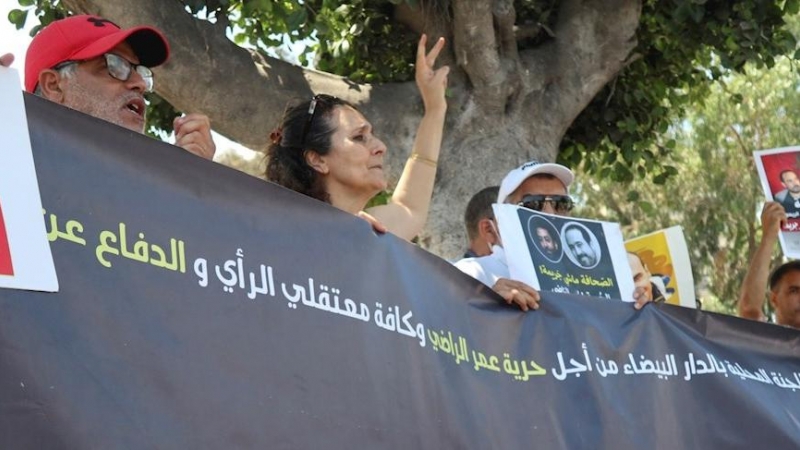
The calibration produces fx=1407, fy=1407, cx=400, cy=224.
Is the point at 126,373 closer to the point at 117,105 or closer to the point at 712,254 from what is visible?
the point at 117,105

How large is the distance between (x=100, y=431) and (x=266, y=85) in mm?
4603

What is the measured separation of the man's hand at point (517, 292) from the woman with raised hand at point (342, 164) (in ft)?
1.09

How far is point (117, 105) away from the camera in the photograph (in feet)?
12.6

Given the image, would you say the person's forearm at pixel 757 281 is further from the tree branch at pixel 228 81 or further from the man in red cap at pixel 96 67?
the man in red cap at pixel 96 67

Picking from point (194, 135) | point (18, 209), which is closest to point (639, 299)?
point (194, 135)

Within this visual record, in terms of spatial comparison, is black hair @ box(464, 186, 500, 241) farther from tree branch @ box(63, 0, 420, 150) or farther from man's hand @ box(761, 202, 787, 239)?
tree branch @ box(63, 0, 420, 150)

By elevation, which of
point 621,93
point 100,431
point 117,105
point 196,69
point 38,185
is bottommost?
point 100,431

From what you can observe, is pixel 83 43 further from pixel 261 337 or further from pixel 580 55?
pixel 580 55

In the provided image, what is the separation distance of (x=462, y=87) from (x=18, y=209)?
4.99m

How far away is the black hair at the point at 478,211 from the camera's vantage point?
5.47 meters

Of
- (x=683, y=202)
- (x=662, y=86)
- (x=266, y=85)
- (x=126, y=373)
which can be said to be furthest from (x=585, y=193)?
(x=126, y=373)

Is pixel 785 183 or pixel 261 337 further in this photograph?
pixel 785 183

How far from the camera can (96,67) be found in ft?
12.7

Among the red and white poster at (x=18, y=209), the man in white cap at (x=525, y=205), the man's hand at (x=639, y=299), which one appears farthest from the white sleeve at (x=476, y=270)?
the red and white poster at (x=18, y=209)
